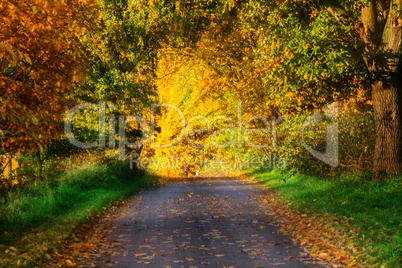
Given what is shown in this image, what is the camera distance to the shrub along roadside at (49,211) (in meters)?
9.66

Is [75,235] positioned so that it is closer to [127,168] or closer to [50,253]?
[50,253]

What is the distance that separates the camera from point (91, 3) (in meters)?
9.52

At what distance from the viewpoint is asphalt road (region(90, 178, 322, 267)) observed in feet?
29.0

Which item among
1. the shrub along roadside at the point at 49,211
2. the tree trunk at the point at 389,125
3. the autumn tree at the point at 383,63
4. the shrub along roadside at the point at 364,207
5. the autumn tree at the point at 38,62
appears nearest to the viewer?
the autumn tree at the point at 38,62

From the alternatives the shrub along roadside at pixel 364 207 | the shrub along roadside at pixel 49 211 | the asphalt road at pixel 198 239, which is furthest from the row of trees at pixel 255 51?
the asphalt road at pixel 198 239

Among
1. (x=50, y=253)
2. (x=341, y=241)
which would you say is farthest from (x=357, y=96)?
(x=50, y=253)

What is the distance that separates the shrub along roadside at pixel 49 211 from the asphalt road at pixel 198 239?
1136mm

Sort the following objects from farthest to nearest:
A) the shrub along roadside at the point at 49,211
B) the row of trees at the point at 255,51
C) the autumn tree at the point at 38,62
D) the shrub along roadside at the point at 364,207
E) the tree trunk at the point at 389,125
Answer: the tree trunk at the point at 389,125
the shrub along roadside at the point at 49,211
the shrub along roadside at the point at 364,207
the row of trees at the point at 255,51
the autumn tree at the point at 38,62

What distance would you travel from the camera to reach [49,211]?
14.8 metres

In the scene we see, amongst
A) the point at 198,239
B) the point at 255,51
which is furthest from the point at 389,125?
the point at 198,239

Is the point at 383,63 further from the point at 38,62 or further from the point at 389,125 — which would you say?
the point at 38,62

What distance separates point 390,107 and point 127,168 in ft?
70.0

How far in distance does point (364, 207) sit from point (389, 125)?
3742mm

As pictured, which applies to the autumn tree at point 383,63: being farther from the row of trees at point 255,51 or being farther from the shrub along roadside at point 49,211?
the shrub along roadside at point 49,211
